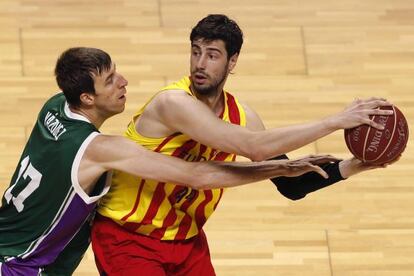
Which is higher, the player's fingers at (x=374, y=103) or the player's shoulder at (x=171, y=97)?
the player's fingers at (x=374, y=103)

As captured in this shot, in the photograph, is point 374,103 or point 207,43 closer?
point 374,103

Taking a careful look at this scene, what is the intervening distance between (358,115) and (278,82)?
222cm

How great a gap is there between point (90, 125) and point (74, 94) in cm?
10

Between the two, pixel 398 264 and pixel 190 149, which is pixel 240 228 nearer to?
pixel 398 264

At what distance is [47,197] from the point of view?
3.57m

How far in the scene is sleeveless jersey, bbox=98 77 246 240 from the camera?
368 cm

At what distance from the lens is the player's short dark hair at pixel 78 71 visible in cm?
356

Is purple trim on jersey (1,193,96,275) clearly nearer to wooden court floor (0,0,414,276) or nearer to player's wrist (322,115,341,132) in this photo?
player's wrist (322,115,341,132)

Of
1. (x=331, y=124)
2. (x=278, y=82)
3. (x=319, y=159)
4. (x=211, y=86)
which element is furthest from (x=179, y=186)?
(x=278, y=82)

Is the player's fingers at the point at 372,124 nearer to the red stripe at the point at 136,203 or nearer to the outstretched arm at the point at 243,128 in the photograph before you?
the outstretched arm at the point at 243,128

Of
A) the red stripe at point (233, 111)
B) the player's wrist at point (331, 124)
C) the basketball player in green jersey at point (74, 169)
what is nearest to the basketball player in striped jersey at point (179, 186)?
the red stripe at point (233, 111)

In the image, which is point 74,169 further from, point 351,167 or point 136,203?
point 351,167

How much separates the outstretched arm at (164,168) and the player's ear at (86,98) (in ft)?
0.41

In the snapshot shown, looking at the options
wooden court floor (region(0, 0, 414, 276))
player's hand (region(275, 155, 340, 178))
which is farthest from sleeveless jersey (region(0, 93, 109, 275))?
wooden court floor (region(0, 0, 414, 276))
